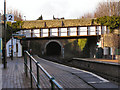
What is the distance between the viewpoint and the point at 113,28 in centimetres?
3306

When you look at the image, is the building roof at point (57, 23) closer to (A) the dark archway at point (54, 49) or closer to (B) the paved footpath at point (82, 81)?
(A) the dark archway at point (54, 49)

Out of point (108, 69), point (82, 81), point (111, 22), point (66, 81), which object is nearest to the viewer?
point (66, 81)

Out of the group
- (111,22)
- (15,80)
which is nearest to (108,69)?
(15,80)

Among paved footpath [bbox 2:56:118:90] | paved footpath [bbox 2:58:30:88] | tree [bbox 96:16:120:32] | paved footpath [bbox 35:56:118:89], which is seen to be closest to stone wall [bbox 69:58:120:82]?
paved footpath [bbox 35:56:118:89]

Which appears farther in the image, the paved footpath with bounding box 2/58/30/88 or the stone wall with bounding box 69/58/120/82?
the stone wall with bounding box 69/58/120/82

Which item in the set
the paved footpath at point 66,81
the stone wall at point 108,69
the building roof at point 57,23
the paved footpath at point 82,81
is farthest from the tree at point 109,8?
the paved footpath at point 66,81

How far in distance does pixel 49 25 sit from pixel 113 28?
417 inches

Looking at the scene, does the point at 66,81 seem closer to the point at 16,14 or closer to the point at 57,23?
the point at 57,23

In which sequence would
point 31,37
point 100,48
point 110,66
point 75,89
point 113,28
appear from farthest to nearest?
point 31,37 → point 113,28 → point 100,48 → point 110,66 → point 75,89

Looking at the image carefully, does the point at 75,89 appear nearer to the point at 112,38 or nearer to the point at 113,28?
the point at 112,38

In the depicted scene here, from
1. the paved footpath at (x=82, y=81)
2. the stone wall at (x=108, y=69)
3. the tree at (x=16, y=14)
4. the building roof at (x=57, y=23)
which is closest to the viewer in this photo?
the paved footpath at (x=82, y=81)

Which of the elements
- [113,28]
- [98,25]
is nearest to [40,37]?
[98,25]

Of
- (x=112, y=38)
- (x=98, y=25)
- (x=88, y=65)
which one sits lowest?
(x=88, y=65)

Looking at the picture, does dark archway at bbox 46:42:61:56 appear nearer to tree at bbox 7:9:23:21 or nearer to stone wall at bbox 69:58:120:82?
tree at bbox 7:9:23:21
